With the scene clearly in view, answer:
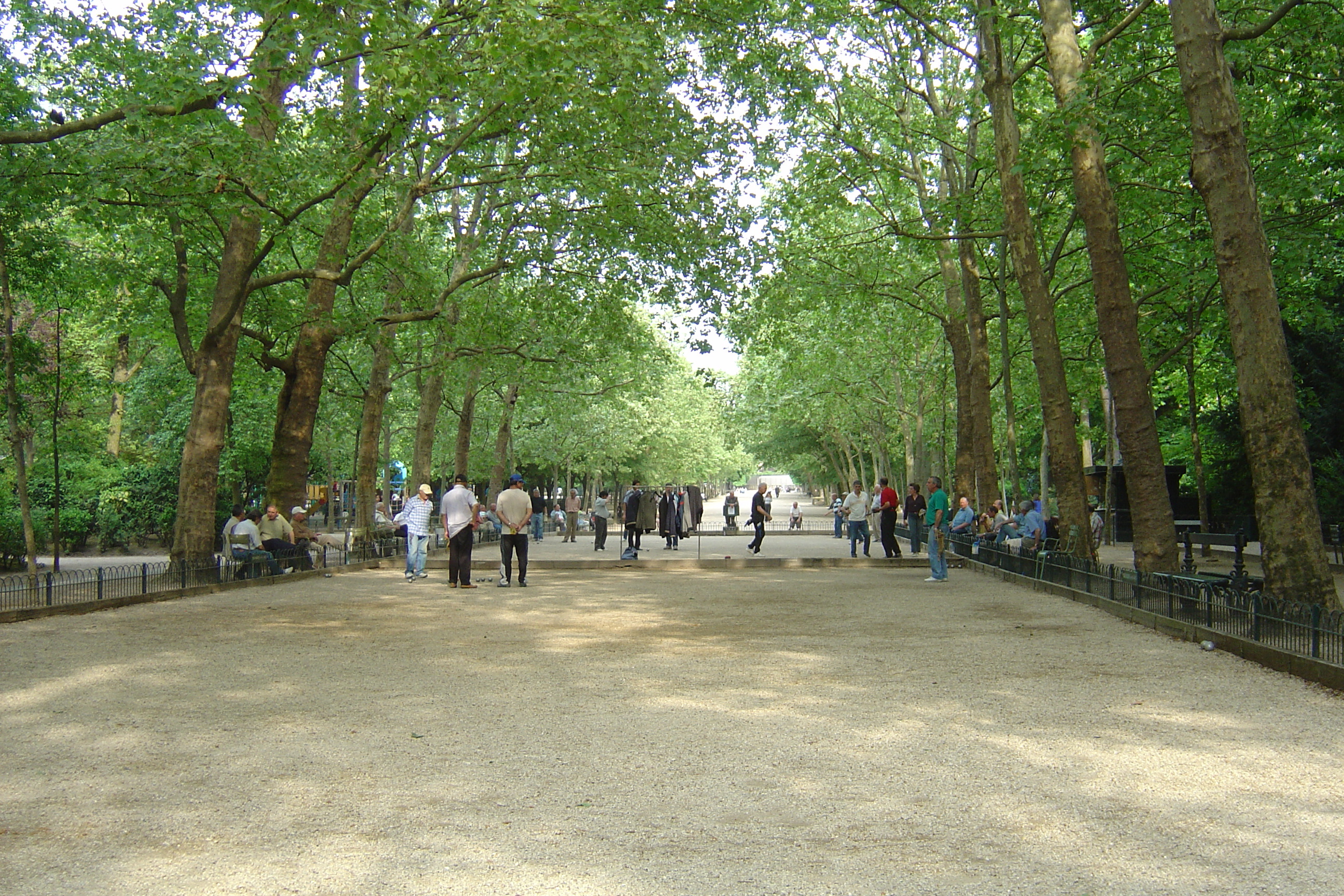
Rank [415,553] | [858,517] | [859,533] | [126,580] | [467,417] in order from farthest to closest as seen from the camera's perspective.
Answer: [467,417]
[859,533]
[858,517]
[415,553]
[126,580]

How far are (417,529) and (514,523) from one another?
112 inches

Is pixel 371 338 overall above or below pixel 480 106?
below

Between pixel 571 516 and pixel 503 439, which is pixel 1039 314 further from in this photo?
pixel 503 439

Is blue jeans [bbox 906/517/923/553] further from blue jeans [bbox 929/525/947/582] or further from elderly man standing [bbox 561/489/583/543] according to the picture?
elderly man standing [bbox 561/489/583/543]

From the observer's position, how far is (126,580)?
14984mm

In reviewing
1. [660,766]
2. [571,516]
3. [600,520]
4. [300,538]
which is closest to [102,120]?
[660,766]

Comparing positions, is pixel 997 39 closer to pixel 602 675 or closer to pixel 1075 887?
pixel 602 675

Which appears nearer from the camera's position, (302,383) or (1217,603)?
(1217,603)

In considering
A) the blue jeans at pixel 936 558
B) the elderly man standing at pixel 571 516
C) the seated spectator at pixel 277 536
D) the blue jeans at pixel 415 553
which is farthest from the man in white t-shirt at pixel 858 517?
the elderly man standing at pixel 571 516

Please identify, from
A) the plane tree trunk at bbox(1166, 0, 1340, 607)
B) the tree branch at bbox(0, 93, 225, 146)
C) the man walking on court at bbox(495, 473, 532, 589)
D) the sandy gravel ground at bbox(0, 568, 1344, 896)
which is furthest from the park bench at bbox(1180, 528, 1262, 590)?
the tree branch at bbox(0, 93, 225, 146)

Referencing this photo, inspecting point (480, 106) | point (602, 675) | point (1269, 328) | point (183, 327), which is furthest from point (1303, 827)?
point (183, 327)

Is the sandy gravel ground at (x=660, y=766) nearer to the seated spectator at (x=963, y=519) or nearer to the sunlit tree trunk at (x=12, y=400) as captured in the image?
the sunlit tree trunk at (x=12, y=400)

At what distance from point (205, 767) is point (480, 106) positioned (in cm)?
1357

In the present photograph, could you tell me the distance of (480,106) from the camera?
693 inches
